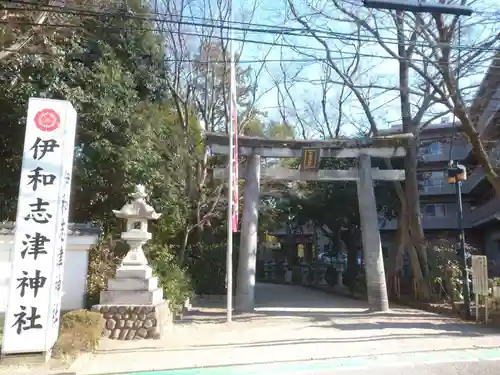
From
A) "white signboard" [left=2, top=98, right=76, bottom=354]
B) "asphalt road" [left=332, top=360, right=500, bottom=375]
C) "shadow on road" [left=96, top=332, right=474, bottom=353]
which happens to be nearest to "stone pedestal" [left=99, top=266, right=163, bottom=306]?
"shadow on road" [left=96, top=332, right=474, bottom=353]

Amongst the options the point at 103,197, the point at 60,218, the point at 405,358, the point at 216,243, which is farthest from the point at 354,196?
the point at 60,218

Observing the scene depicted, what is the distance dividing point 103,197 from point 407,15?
11.1 metres

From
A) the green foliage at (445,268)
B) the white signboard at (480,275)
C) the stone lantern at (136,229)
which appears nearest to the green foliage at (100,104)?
the stone lantern at (136,229)

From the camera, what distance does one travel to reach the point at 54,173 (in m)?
6.75

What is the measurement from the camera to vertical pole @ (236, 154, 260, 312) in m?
12.6

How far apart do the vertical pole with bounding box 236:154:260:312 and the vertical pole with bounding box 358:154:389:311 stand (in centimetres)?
362

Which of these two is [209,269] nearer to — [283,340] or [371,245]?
[371,245]

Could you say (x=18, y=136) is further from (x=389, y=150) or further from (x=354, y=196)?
(x=354, y=196)

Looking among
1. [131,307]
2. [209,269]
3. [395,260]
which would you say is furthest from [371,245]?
[131,307]

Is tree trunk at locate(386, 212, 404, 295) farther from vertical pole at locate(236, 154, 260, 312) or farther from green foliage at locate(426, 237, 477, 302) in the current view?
vertical pole at locate(236, 154, 260, 312)

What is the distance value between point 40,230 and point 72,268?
4472 millimetres

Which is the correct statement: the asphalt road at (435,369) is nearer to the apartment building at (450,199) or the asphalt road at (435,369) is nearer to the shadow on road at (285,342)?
the shadow on road at (285,342)

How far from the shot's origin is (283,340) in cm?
867

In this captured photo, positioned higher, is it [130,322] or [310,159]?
[310,159]
